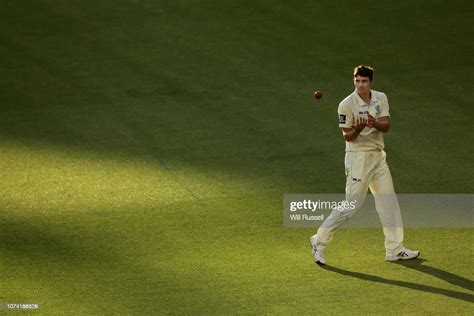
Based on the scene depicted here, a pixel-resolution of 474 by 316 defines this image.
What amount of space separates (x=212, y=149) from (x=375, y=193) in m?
4.57

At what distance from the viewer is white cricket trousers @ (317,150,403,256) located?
10672mm

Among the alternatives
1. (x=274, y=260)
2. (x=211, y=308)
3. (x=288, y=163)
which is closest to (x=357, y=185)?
(x=274, y=260)

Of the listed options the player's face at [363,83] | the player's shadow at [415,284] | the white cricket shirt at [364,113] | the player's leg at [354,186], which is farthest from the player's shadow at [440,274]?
the player's face at [363,83]

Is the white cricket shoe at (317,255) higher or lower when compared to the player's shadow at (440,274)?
higher

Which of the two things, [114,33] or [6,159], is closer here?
[6,159]

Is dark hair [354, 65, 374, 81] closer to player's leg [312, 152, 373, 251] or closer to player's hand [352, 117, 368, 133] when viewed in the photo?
player's hand [352, 117, 368, 133]

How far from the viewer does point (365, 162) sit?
10.7m

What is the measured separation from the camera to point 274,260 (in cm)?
1102

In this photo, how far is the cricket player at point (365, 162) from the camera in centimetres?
1059

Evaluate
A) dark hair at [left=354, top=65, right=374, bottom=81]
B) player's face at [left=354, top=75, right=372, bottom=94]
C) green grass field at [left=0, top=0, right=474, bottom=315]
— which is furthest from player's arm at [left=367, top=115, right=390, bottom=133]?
green grass field at [left=0, top=0, right=474, bottom=315]

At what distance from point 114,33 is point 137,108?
3.77 m

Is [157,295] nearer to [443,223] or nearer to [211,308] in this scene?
[211,308]

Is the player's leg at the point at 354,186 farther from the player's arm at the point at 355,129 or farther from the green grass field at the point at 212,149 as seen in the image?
the green grass field at the point at 212,149

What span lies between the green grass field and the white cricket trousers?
36 centimetres
